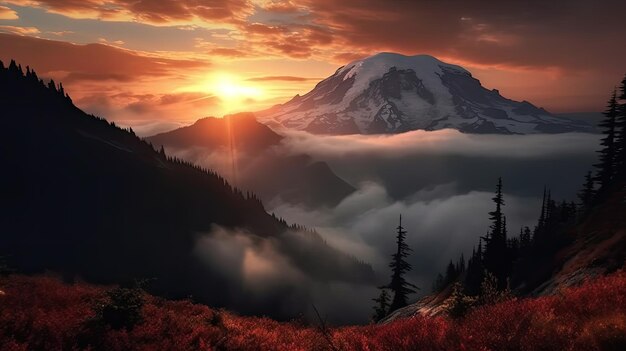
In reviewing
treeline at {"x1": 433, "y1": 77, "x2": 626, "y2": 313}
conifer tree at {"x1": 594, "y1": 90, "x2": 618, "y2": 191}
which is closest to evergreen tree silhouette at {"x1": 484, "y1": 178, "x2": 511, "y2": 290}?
treeline at {"x1": 433, "y1": 77, "x2": 626, "y2": 313}

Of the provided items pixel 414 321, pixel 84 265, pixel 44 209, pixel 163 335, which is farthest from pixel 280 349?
pixel 44 209

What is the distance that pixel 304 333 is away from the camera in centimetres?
1328

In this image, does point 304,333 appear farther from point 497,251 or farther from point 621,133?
point 621,133

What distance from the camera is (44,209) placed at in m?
187

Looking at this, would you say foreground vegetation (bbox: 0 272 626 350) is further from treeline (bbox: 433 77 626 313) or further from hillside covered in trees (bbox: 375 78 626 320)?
treeline (bbox: 433 77 626 313)

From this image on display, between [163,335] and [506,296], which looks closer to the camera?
[163,335]

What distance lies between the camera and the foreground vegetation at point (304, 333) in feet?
28.4

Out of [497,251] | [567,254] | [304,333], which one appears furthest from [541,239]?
[304,333]

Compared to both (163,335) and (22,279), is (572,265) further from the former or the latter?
(22,279)

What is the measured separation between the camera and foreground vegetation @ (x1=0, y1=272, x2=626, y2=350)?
8664mm

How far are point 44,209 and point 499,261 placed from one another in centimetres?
20072

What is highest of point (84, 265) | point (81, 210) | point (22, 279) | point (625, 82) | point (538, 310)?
point (625, 82)

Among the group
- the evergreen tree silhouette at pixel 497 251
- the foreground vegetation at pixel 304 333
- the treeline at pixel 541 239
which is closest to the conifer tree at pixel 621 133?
the treeline at pixel 541 239

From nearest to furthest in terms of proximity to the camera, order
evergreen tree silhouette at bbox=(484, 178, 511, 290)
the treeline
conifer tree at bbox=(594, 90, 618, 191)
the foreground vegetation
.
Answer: the foreground vegetation
the treeline
evergreen tree silhouette at bbox=(484, 178, 511, 290)
conifer tree at bbox=(594, 90, 618, 191)
